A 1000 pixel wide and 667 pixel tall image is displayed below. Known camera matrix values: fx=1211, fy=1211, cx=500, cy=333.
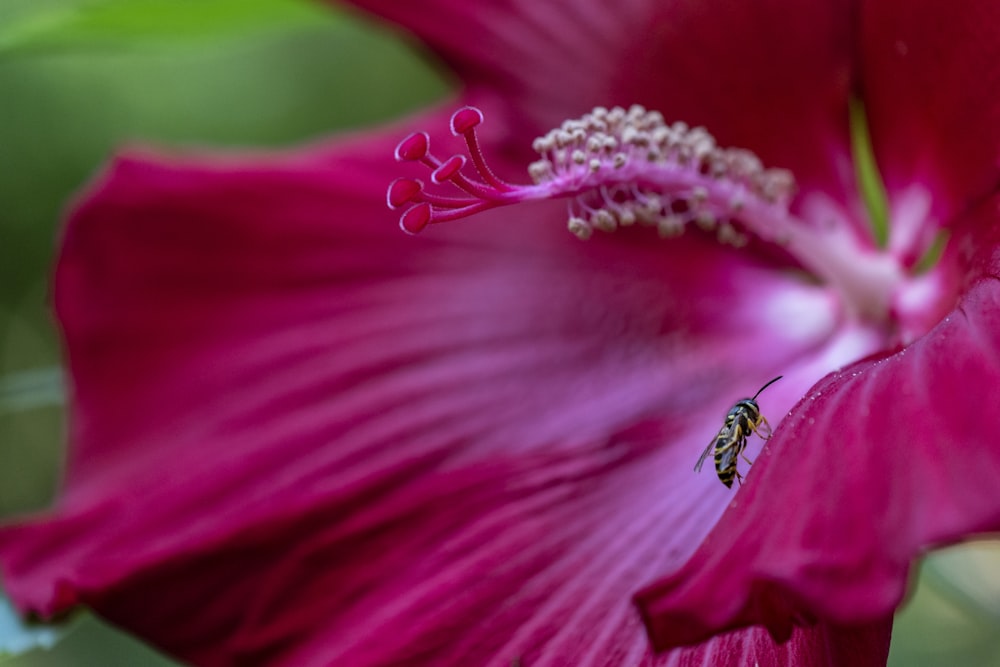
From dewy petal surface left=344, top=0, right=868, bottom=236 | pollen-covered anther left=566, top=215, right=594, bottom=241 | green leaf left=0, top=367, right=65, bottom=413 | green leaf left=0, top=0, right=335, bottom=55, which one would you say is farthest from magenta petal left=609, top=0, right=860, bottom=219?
green leaf left=0, top=367, right=65, bottom=413

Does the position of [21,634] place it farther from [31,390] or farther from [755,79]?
[755,79]

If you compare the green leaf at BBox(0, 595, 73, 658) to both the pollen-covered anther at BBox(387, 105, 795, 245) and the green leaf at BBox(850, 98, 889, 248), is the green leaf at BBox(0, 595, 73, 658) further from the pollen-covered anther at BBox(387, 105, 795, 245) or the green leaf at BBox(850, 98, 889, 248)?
the green leaf at BBox(850, 98, 889, 248)

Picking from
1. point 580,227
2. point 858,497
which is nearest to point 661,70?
point 580,227

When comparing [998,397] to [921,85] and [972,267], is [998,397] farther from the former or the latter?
[921,85]

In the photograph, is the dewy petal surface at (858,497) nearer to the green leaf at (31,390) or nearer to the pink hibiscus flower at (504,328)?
the pink hibiscus flower at (504,328)

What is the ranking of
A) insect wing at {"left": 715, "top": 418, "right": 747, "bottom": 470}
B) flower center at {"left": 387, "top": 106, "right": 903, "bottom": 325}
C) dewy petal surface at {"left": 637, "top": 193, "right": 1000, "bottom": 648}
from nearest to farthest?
dewy petal surface at {"left": 637, "top": 193, "right": 1000, "bottom": 648}
insect wing at {"left": 715, "top": 418, "right": 747, "bottom": 470}
flower center at {"left": 387, "top": 106, "right": 903, "bottom": 325}

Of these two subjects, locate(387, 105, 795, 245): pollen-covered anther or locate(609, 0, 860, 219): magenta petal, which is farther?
locate(609, 0, 860, 219): magenta petal
